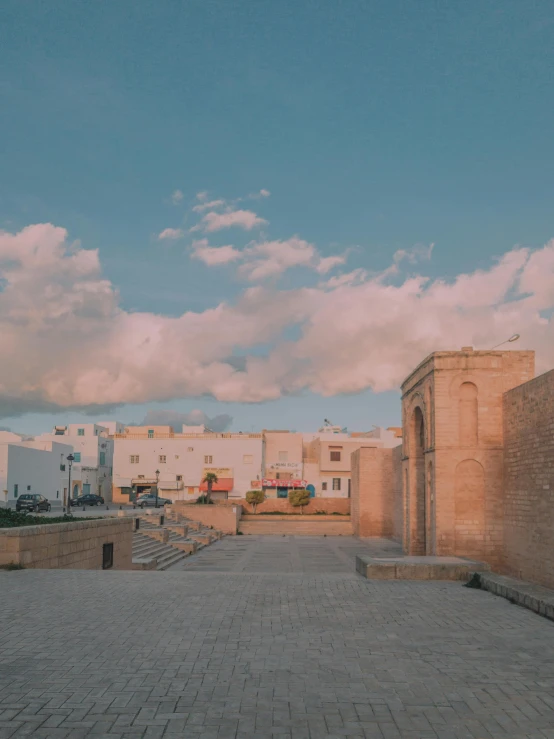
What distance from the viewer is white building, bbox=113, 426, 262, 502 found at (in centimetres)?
5209

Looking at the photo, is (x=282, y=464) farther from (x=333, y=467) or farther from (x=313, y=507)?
(x=313, y=507)

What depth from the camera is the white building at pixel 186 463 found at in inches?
2051

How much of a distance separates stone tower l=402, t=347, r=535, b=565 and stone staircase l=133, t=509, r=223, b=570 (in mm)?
8327

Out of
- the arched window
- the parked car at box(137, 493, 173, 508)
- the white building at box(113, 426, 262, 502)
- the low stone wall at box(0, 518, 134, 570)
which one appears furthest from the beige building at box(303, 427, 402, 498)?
the low stone wall at box(0, 518, 134, 570)

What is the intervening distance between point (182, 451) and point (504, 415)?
39.0m

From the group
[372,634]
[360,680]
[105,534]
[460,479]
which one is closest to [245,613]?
[372,634]

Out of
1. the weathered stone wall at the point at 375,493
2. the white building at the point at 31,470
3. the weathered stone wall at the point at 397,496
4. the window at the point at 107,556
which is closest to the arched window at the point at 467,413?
the window at the point at 107,556

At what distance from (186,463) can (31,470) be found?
487 inches

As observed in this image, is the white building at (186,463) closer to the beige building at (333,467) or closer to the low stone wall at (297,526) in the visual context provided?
the beige building at (333,467)

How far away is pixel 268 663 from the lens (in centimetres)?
620

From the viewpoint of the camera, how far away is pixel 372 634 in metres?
7.42

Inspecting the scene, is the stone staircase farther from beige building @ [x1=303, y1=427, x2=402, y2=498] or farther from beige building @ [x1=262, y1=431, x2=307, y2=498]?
beige building @ [x1=303, y1=427, x2=402, y2=498]

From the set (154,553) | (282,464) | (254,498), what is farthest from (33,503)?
(282,464)

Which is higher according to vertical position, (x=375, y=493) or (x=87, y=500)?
(x=375, y=493)
